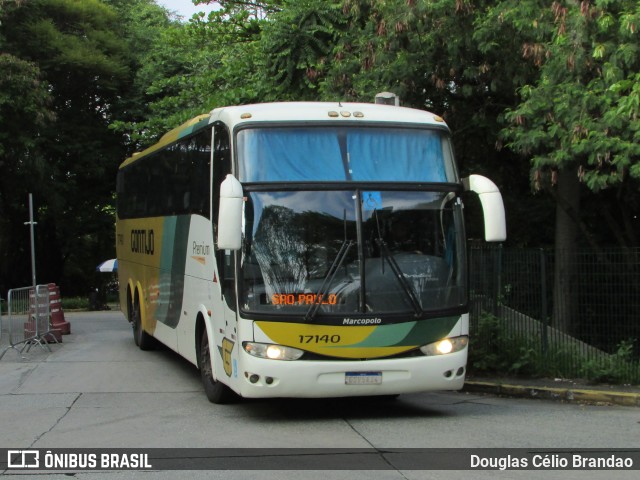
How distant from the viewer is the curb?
1123cm

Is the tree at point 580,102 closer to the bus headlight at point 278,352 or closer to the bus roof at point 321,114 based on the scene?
the bus roof at point 321,114

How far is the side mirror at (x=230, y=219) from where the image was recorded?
29.4 feet

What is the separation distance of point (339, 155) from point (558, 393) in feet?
15.0

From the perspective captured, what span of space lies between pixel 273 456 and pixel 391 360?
207 centimetres

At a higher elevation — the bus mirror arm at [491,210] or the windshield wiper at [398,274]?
the bus mirror arm at [491,210]

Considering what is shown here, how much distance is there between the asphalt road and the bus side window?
58.5 inches

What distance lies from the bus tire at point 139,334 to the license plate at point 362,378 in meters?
8.73

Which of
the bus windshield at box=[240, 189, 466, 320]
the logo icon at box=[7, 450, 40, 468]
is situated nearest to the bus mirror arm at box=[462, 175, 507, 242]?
the bus windshield at box=[240, 189, 466, 320]

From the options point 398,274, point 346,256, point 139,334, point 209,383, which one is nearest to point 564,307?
point 398,274

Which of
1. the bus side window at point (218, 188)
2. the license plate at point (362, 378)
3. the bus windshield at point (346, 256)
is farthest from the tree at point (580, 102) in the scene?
the bus side window at point (218, 188)

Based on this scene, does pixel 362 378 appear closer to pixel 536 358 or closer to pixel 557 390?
pixel 557 390

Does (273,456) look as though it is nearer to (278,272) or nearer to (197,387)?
(278,272)

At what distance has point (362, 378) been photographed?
9.35 m

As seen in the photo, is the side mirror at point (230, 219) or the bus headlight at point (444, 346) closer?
the side mirror at point (230, 219)
